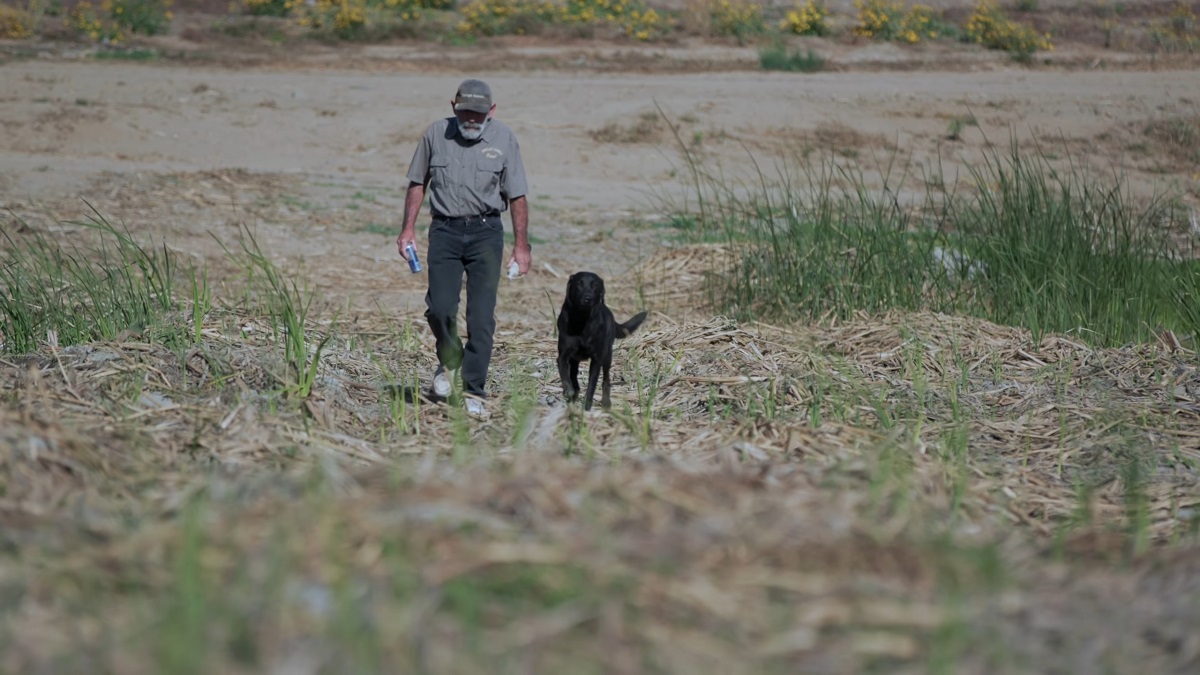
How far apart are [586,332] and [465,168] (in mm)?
1019

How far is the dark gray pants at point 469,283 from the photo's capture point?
21.8 ft

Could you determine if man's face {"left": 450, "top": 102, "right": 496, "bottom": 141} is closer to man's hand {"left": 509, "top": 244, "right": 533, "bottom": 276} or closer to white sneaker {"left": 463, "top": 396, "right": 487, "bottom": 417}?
man's hand {"left": 509, "top": 244, "right": 533, "bottom": 276}

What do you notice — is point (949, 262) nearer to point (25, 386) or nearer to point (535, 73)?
point (25, 386)

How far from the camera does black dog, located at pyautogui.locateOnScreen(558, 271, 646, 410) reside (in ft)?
21.4

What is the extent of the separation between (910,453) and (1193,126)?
647 inches

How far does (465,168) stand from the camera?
662 centimetres

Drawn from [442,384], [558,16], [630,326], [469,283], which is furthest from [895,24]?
[442,384]

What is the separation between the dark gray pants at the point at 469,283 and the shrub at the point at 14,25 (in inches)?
857

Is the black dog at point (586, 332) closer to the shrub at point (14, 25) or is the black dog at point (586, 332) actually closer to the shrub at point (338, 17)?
the shrub at point (338, 17)

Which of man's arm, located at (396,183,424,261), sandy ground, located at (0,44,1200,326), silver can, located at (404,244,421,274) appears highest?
man's arm, located at (396,183,424,261)

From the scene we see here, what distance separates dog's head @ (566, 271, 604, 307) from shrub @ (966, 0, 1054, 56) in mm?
21177

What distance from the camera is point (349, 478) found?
3.80 metres

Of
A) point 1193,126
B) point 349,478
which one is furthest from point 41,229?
point 1193,126

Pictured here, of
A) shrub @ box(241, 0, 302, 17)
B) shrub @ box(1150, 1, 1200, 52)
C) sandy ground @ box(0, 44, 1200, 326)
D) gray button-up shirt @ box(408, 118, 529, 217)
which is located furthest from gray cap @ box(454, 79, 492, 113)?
shrub @ box(241, 0, 302, 17)
